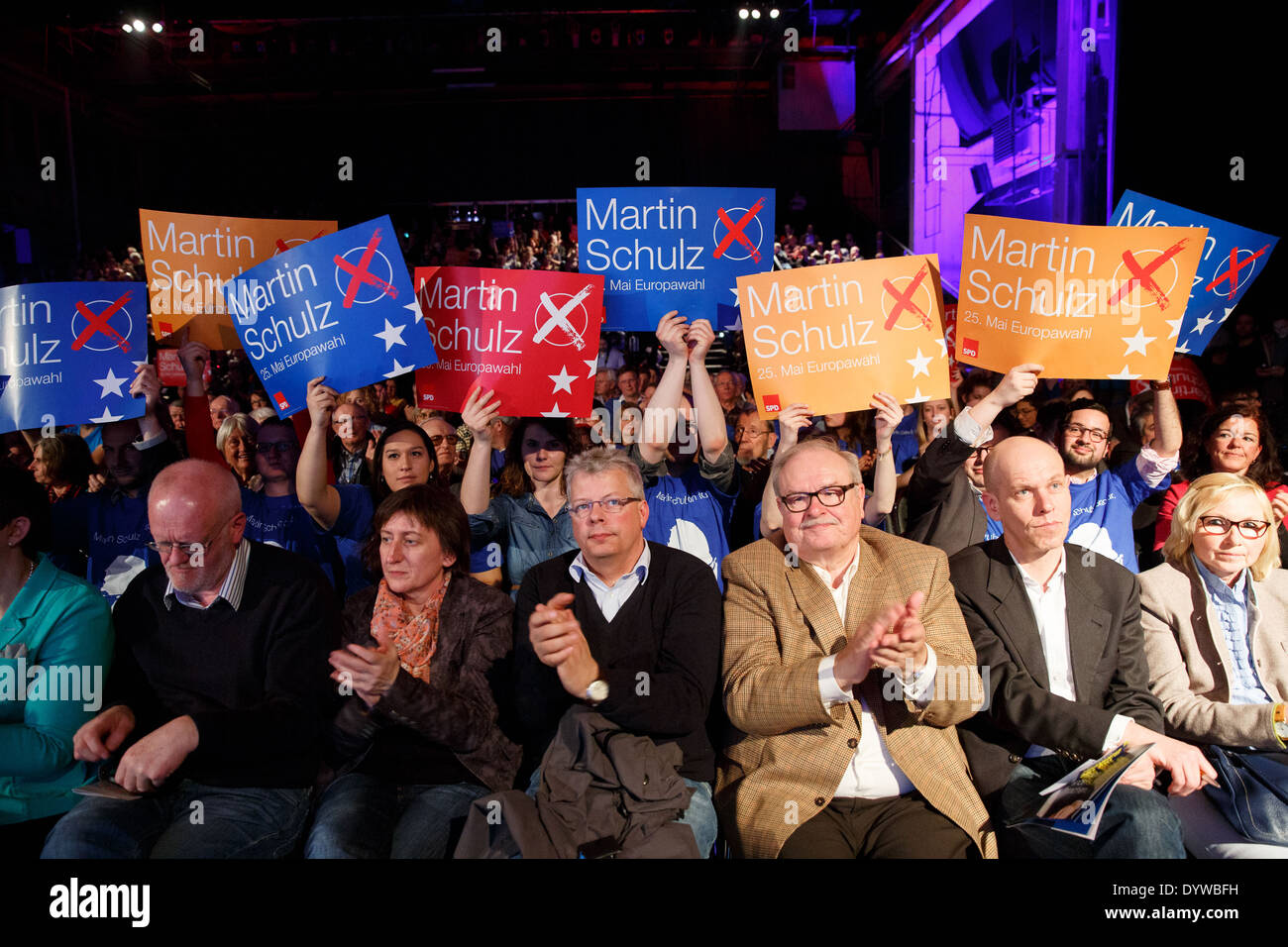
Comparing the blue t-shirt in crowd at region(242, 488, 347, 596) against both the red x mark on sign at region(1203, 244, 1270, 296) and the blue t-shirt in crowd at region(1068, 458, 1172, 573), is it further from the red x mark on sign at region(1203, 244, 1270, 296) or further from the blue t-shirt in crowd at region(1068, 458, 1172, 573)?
the red x mark on sign at region(1203, 244, 1270, 296)

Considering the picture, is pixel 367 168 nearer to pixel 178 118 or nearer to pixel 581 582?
pixel 178 118

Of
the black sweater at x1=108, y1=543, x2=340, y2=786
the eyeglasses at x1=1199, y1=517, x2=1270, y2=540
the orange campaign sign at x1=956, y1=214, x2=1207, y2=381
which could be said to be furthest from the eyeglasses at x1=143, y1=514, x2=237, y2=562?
the orange campaign sign at x1=956, y1=214, x2=1207, y2=381

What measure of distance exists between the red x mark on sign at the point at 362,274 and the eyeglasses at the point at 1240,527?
125 inches

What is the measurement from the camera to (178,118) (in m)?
17.8

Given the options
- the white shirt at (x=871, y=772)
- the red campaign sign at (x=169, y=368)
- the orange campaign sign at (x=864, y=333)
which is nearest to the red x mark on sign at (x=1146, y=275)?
the orange campaign sign at (x=864, y=333)

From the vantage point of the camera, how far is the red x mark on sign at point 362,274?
4.02 meters

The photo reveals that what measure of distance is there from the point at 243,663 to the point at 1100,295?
140 inches

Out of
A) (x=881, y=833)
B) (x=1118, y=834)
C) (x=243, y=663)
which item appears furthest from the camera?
(x=243, y=663)

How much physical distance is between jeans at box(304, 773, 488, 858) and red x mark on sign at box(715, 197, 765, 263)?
271cm

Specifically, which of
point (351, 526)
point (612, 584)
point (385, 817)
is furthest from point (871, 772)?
point (351, 526)

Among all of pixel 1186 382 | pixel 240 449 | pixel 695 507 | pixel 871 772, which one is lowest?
pixel 871 772

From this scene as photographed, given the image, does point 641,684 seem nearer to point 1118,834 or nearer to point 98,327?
point 1118,834

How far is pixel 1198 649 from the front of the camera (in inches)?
114
